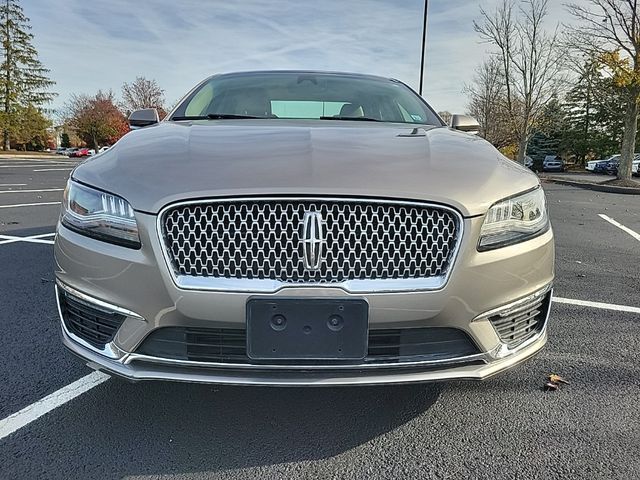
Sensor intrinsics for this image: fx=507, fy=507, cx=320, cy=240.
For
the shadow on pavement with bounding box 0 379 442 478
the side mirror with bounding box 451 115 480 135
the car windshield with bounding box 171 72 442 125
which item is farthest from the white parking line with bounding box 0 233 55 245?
the side mirror with bounding box 451 115 480 135

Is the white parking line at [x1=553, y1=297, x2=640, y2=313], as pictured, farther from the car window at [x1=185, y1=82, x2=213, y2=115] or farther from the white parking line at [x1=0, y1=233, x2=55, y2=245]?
the white parking line at [x1=0, y1=233, x2=55, y2=245]

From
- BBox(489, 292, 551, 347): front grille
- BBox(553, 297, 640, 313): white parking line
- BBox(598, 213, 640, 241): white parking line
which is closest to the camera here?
BBox(489, 292, 551, 347): front grille

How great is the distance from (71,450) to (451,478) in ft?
4.47

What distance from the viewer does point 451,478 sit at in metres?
1.73

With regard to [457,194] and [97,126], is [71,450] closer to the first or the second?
[457,194]

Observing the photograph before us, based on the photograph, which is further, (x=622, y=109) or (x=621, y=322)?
(x=622, y=109)

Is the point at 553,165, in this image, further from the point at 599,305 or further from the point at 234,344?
the point at 234,344

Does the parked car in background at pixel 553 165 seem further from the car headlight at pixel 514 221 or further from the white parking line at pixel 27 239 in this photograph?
the car headlight at pixel 514 221

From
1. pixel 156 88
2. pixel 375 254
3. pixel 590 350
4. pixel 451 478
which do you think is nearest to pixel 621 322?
pixel 590 350

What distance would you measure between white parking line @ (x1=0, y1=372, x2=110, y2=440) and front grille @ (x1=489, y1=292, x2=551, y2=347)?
5.88 ft

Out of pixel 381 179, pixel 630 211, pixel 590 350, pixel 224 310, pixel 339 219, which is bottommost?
pixel 630 211

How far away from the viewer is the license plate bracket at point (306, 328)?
161 centimetres

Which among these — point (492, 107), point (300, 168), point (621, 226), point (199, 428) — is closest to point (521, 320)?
point (300, 168)

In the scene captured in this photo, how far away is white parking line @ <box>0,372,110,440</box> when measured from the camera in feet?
6.56
